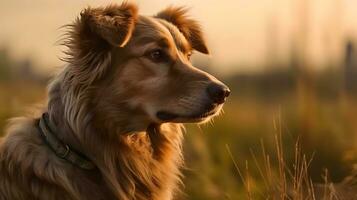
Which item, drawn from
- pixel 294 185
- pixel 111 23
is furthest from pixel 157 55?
pixel 294 185

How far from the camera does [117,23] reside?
4.01 metres

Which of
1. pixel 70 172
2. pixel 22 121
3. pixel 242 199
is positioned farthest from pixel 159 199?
pixel 242 199

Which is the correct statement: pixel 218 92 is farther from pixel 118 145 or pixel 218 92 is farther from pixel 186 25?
pixel 186 25

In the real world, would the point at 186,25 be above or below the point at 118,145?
above

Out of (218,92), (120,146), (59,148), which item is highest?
(218,92)

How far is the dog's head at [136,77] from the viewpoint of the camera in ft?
13.3

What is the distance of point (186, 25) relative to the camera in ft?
15.8

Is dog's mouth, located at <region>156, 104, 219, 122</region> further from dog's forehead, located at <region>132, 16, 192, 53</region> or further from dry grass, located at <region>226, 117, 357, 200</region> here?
dry grass, located at <region>226, 117, 357, 200</region>

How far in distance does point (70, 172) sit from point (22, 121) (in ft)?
1.51

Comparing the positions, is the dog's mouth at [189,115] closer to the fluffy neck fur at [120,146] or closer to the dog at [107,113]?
the dog at [107,113]

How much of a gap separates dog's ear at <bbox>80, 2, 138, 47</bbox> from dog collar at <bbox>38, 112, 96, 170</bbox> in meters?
0.56

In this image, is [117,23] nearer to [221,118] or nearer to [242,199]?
[242,199]

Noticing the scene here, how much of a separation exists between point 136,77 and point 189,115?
0.37 metres

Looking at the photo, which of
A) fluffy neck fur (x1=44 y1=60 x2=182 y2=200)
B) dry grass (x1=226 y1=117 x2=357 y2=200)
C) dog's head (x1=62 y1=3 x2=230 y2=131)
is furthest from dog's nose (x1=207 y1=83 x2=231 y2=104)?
dry grass (x1=226 y1=117 x2=357 y2=200)
